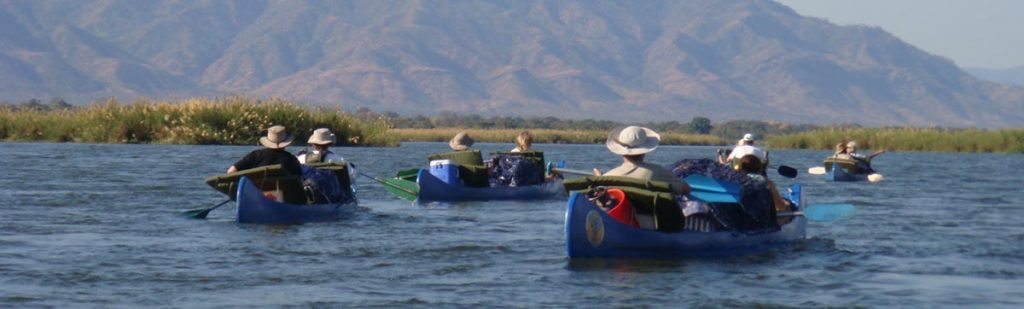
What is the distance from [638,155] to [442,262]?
94.6 inches

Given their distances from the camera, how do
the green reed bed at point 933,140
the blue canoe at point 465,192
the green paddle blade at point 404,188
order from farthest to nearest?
1. the green reed bed at point 933,140
2. the green paddle blade at point 404,188
3. the blue canoe at point 465,192

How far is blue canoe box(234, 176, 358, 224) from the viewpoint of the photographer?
77.7 feet

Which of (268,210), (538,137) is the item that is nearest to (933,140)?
(538,137)

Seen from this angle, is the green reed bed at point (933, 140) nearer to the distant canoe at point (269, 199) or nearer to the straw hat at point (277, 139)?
the distant canoe at point (269, 199)

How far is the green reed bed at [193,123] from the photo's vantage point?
62.4m

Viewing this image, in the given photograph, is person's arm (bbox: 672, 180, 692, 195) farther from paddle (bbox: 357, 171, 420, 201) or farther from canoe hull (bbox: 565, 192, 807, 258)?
paddle (bbox: 357, 171, 420, 201)

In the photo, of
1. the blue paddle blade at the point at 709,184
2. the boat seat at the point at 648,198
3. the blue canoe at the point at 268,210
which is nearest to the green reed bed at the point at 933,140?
the blue canoe at the point at 268,210

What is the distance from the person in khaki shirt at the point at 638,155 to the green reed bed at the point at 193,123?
4318cm

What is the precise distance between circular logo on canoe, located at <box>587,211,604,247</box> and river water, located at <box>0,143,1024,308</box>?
26 cm

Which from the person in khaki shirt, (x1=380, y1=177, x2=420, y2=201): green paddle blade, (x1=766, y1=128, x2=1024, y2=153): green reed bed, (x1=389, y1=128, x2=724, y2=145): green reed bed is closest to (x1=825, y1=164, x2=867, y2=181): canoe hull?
(x1=380, y1=177, x2=420, y2=201): green paddle blade

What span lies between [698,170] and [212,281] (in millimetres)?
5861

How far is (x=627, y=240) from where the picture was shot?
19375 millimetres

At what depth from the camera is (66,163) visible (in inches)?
1745

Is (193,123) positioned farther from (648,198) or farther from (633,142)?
(648,198)
